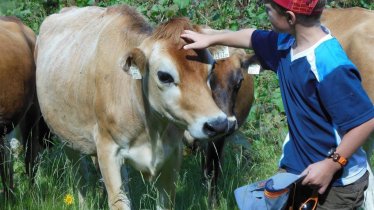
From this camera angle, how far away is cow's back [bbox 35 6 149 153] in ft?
17.9

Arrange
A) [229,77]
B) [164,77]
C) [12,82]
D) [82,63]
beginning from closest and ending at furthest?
[164,77] → [229,77] → [82,63] → [12,82]

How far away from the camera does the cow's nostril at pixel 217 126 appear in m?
4.38

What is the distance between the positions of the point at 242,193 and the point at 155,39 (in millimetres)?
1433

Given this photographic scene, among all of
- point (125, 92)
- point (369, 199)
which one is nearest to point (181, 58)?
point (125, 92)

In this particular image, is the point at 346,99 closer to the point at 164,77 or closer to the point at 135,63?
the point at 164,77

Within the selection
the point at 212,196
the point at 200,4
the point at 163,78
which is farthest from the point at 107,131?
the point at 200,4

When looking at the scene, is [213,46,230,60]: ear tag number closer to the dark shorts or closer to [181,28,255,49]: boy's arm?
[181,28,255,49]: boy's arm

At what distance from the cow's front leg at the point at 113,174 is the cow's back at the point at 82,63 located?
0.39m

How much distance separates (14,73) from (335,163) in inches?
156

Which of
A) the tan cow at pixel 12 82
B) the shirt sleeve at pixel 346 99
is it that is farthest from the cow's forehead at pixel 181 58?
the tan cow at pixel 12 82

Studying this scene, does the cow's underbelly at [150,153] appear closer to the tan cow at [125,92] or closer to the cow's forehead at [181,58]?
the tan cow at [125,92]

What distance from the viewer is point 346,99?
11.4 feet

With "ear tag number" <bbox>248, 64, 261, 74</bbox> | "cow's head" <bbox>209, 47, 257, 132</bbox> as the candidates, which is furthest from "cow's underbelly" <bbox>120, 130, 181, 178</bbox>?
"ear tag number" <bbox>248, 64, 261, 74</bbox>

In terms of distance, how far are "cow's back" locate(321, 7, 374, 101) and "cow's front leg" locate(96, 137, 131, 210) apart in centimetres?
216
